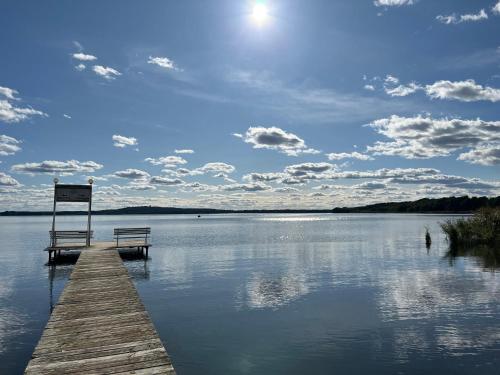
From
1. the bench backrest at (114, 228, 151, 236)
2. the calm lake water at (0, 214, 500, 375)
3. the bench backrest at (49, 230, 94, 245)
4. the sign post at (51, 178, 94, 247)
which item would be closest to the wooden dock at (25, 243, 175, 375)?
the calm lake water at (0, 214, 500, 375)

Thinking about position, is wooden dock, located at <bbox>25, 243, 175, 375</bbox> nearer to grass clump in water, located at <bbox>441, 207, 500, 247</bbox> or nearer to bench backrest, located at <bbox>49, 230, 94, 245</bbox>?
bench backrest, located at <bbox>49, 230, 94, 245</bbox>

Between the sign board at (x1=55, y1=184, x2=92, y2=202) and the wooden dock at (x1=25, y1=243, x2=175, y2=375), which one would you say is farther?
the sign board at (x1=55, y1=184, x2=92, y2=202)

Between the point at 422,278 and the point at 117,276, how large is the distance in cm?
1918

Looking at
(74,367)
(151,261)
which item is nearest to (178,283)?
(151,261)

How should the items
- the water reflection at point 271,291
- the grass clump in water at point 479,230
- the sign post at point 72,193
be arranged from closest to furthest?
the water reflection at point 271,291 → the sign post at point 72,193 → the grass clump in water at point 479,230

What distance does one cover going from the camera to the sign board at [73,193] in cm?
3375

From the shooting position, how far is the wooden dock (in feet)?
26.5

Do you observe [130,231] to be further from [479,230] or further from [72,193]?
[479,230]

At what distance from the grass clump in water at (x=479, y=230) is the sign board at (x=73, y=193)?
40761 millimetres

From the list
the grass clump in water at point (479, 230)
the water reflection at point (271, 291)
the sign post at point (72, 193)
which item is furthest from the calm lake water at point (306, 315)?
the grass clump in water at point (479, 230)

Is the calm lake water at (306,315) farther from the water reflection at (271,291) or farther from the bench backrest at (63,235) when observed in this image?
the bench backrest at (63,235)

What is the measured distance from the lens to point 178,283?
25.2 metres

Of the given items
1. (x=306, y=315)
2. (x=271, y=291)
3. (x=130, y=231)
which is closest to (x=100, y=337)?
(x=306, y=315)

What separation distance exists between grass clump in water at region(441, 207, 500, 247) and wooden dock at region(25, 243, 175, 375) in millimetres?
42387
